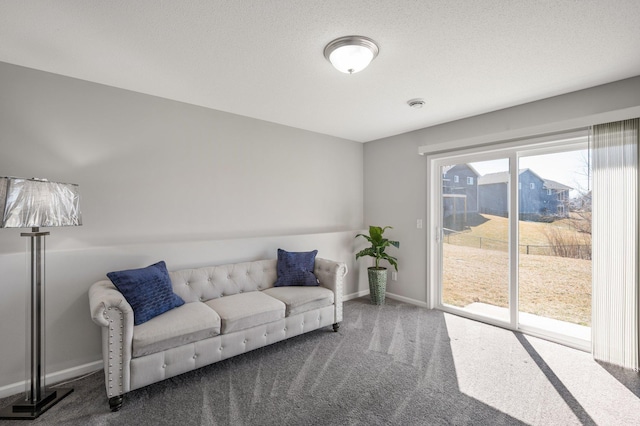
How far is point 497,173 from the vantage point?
355cm

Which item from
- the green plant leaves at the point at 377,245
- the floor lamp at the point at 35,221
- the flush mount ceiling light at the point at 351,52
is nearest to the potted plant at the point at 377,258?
the green plant leaves at the point at 377,245

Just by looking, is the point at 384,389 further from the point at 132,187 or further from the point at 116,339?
the point at 132,187

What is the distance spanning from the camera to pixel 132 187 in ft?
9.50

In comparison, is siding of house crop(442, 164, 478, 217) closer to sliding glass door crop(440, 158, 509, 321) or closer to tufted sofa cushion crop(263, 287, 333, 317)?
sliding glass door crop(440, 158, 509, 321)

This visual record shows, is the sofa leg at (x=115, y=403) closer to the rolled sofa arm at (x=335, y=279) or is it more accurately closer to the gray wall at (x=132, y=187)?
the gray wall at (x=132, y=187)

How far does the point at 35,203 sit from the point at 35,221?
118 mm

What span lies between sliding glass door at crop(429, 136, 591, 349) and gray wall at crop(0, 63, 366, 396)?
163 cm

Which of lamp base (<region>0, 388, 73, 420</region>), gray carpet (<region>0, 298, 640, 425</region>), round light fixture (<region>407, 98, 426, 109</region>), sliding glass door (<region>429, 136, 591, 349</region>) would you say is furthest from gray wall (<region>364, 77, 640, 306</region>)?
lamp base (<region>0, 388, 73, 420</region>)

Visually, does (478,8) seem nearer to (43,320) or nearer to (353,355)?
(353,355)

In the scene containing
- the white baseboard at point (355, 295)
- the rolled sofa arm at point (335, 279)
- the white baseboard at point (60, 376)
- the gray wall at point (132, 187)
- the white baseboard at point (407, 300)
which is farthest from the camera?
the white baseboard at point (355, 295)

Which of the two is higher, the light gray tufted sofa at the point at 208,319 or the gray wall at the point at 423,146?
the gray wall at the point at 423,146

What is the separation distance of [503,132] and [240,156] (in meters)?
3.02

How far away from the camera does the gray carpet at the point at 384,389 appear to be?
6.47 ft

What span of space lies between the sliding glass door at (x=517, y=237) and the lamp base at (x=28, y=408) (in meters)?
4.02
